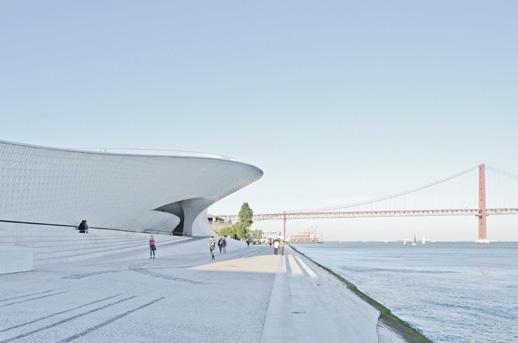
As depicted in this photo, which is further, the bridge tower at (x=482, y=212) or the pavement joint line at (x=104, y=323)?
the bridge tower at (x=482, y=212)

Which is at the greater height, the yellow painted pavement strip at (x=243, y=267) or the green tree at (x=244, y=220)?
the green tree at (x=244, y=220)

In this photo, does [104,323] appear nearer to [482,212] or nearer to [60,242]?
[60,242]

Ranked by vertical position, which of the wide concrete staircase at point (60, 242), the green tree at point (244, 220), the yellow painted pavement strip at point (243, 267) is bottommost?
the yellow painted pavement strip at point (243, 267)

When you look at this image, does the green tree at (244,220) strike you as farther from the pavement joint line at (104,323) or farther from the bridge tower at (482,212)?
the pavement joint line at (104,323)

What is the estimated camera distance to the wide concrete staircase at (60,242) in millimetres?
21031

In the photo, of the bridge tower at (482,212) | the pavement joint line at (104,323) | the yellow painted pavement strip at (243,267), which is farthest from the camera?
the bridge tower at (482,212)

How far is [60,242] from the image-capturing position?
23.7 m

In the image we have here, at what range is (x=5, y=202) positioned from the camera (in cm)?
2908

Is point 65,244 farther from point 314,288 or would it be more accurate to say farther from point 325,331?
point 325,331

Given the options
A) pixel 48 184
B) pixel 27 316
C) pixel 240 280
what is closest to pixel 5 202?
pixel 48 184

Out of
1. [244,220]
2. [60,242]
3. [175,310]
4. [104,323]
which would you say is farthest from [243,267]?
[244,220]

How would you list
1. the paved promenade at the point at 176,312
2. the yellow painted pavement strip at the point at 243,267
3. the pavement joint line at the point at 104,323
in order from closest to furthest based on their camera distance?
1. the pavement joint line at the point at 104,323
2. the paved promenade at the point at 176,312
3. the yellow painted pavement strip at the point at 243,267

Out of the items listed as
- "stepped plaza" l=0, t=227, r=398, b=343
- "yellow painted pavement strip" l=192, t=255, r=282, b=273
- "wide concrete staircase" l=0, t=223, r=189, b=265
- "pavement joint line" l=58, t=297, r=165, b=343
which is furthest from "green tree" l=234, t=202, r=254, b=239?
"pavement joint line" l=58, t=297, r=165, b=343

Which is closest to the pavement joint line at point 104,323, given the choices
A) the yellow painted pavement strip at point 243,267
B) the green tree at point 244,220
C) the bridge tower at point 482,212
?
the yellow painted pavement strip at point 243,267
